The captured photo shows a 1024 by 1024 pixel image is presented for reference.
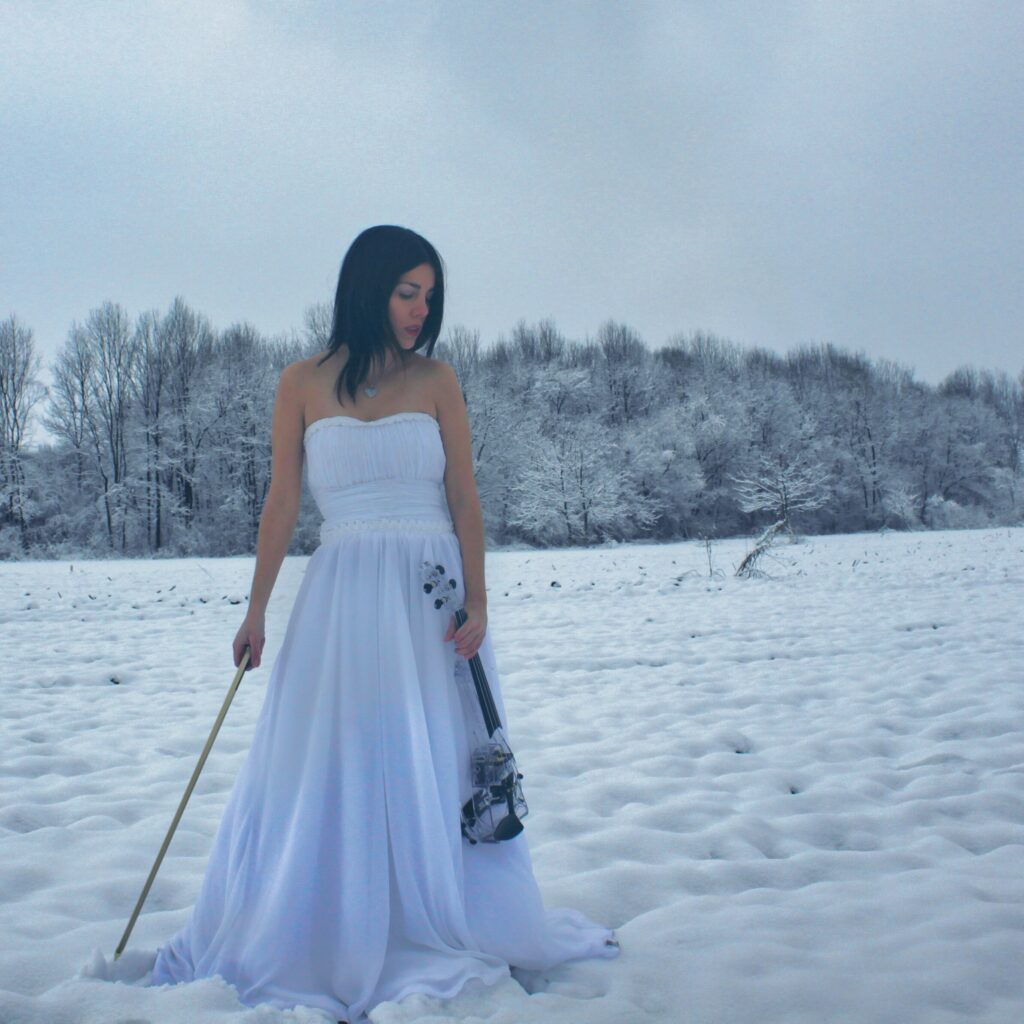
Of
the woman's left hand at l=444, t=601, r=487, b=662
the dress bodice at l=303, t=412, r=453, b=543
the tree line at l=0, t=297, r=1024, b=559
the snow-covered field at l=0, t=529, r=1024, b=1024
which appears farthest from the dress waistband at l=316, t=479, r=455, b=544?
the tree line at l=0, t=297, r=1024, b=559

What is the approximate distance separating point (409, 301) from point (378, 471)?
18.5 inches

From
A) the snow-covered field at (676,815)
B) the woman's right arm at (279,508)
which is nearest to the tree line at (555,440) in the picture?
the snow-covered field at (676,815)

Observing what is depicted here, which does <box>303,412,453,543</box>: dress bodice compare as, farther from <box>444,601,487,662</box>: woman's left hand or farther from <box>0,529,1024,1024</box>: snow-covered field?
<box>0,529,1024,1024</box>: snow-covered field

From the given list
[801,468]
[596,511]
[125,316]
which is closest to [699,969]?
[596,511]

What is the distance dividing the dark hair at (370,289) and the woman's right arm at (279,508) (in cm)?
16

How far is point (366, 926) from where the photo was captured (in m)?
1.83

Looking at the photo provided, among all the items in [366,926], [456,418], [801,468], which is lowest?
[366,926]

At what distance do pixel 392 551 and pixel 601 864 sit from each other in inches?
52.6

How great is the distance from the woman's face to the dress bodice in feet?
0.84

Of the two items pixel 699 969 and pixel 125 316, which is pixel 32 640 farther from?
pixel 125 316

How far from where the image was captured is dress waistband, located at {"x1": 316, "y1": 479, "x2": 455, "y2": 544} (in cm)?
211

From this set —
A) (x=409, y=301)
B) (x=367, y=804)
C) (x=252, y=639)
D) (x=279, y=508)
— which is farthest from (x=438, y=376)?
(x=367, y=804)

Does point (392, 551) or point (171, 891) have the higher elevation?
point (392, 551)

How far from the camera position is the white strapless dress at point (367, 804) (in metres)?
1.83
